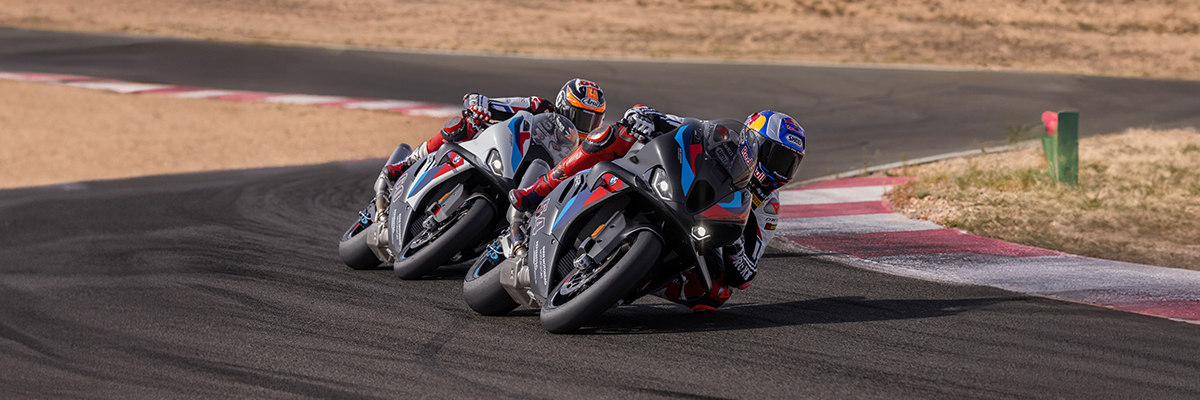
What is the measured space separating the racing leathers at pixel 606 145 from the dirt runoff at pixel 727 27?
19.4m

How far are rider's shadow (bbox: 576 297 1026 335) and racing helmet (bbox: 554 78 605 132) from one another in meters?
1.29

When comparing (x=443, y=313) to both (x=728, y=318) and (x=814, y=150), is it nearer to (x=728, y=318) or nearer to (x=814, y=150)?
(x=728, y=318)

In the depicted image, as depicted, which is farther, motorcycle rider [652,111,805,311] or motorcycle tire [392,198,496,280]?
motorcycle tire [392,198,496,280]

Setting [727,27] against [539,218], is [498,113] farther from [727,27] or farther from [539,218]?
[727,27]

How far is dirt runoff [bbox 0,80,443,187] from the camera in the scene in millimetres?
15062

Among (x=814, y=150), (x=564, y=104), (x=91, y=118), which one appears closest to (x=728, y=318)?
(x=564, y=104)

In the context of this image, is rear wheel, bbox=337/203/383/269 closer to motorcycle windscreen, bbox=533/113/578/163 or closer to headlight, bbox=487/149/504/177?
headlight, bbox=487/149/504/177

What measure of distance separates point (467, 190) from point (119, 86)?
654 inches

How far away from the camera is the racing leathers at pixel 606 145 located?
5.49m

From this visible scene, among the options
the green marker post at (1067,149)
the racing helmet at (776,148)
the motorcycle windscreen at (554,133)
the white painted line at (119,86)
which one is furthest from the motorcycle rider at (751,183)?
the white painted line at (119,86)

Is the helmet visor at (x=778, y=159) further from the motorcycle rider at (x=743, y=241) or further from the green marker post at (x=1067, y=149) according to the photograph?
the green marker post at (x=1067, y=149)

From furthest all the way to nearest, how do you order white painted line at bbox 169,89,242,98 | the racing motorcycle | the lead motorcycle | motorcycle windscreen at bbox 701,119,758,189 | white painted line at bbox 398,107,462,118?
1. white painted line at bbox 169,89,242,98
2. white painted line at bbox 398,107,462,118
3. the racing motorcycle
4. motorcycle windscreen at bbox 701,119,758,189
5. the lead motorcycle

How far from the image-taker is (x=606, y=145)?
5.63 m

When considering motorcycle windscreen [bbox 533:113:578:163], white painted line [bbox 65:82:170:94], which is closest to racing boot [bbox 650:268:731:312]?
motorcycle windscreen [bbox 533:113:578:163]
